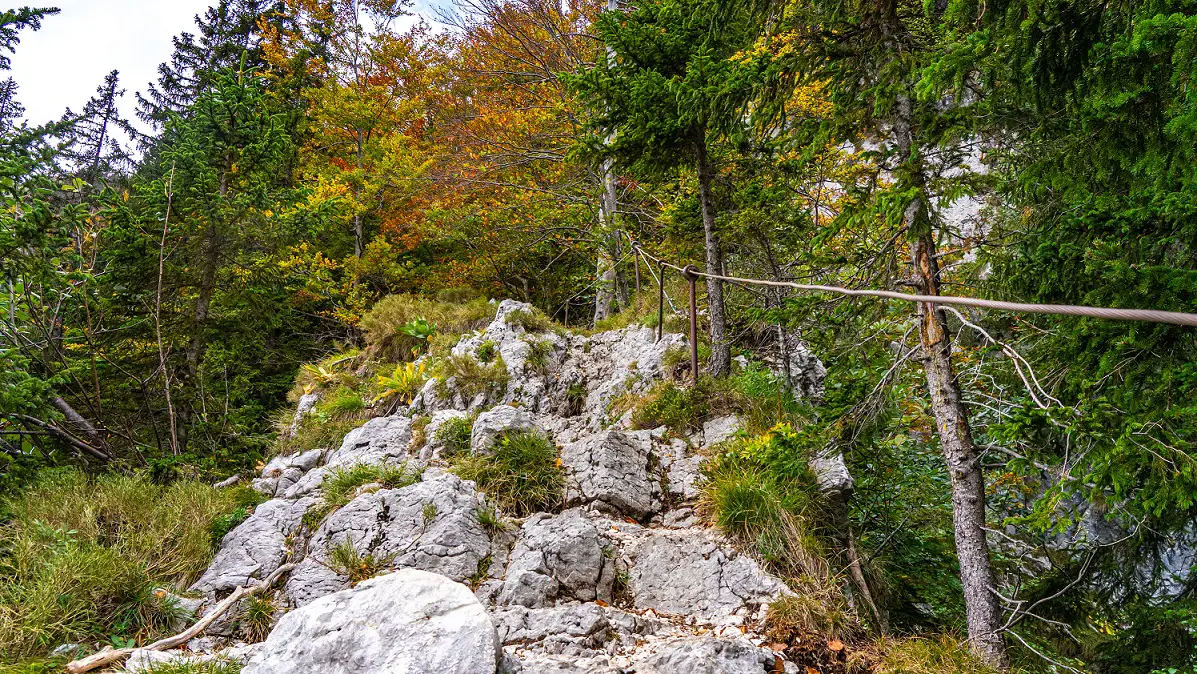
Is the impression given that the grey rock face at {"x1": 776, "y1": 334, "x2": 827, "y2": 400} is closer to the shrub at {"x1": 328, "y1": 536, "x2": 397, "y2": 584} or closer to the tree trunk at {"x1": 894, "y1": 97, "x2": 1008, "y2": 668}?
the tree trunk at {"x1": 894, "y1": 97, "x2": 1008, "y2": 668}

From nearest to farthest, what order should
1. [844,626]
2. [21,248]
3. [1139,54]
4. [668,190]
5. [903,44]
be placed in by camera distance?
1. [1139,54]
2. [844,626]
3. [903,44]
4. [21,248]
5. [668,190]

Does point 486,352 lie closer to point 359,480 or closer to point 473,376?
point 473,376

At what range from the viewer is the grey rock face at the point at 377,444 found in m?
5.47

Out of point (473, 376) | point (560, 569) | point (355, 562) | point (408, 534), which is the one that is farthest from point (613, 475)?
point (473, 376)

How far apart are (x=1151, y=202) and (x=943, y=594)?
3.61 metres

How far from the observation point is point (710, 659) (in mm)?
2578

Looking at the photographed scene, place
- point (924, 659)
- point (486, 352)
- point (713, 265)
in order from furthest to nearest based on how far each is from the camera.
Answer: point (486, 352) < point (713, 265) < point (924, 659)

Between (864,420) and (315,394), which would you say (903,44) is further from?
(315,394)

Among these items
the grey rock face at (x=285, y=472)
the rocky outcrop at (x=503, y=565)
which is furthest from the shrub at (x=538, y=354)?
the grey rock face at (x=285, y=472)

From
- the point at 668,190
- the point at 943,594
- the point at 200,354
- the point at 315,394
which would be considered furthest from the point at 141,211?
the point at 943,594

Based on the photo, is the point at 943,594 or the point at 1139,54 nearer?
the point at 1139,54

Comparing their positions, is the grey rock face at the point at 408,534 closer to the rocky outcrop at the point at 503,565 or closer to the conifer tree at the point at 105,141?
the rocky outcrop at the point at 503,565

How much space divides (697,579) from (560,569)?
0.98 metres

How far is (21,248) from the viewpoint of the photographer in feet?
16.6
